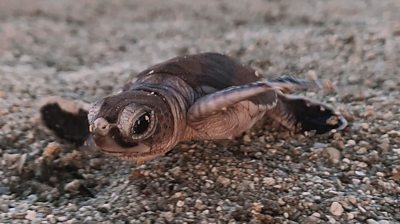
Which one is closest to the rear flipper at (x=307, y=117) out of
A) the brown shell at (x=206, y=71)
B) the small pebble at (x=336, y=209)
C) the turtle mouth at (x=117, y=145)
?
the brown shell at (x=206, y=71)

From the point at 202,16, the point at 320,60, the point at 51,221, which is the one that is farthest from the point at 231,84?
the point at 202,16

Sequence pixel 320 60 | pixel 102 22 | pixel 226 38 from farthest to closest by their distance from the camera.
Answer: pixel 102 22, pixel 226 38, pixel 320 60

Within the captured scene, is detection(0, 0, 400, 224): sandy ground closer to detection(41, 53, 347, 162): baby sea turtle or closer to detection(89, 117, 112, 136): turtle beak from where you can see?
detection(41, 53, 347, 162): baby sea turtle

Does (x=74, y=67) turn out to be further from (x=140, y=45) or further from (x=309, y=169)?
(x=309, y=169)

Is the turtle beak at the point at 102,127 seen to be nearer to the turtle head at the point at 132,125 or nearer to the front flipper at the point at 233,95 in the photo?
the turtle head at the point at 132,125

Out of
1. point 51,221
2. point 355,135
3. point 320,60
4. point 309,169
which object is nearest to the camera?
point 51,221

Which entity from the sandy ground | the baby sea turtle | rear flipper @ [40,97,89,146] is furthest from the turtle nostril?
rear flipper @ [40,97,89,146]

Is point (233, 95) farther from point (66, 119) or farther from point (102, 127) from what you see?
point (66, 119)
